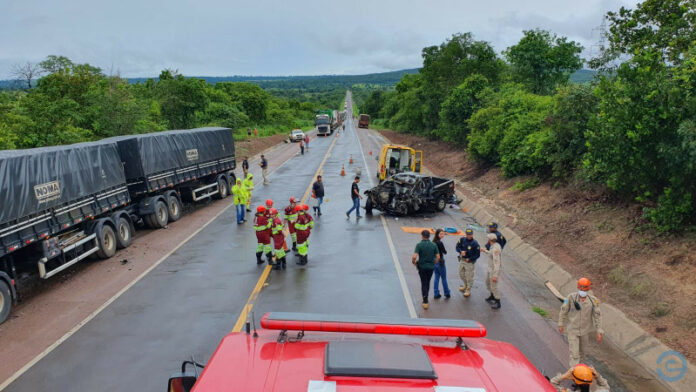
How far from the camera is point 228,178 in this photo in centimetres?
2341

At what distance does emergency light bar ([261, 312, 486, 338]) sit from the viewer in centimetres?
349

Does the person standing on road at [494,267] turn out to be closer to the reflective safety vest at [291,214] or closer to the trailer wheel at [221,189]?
the reflective safety vest at [291,214]

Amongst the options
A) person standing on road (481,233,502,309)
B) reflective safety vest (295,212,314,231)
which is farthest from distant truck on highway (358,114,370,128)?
person standing on road (481,233,502,309)

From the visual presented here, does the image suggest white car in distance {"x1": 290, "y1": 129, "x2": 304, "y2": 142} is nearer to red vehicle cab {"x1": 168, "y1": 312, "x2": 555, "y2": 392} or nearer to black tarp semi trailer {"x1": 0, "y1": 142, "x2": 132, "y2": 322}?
black tarp semi trailer {"x1": 0, "y1": 142, "x2": 132, "y2": 322}

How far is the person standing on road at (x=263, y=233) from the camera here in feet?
37.1

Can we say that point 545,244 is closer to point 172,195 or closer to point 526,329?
point 526,329

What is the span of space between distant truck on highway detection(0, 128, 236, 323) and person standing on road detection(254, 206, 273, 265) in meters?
4.63

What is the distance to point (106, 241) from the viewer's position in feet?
43.7

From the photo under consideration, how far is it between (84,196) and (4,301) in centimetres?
401

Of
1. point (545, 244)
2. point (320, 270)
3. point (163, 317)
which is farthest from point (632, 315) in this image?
point (163, 317)

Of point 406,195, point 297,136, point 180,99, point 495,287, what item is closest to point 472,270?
point 495,287

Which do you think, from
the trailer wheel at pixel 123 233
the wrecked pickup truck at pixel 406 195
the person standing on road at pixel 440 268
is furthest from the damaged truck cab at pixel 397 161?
the person standing on road at pixel 440 268

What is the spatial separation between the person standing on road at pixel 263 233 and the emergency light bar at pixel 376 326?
771 centimetres

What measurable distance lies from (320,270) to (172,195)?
859 centimetres
